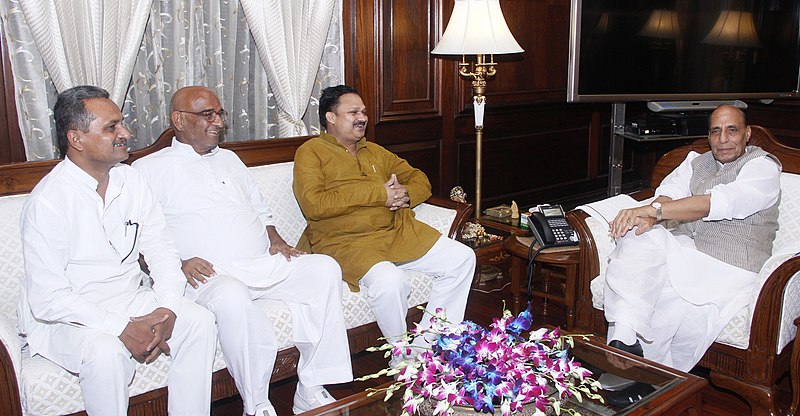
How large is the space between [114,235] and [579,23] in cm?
287

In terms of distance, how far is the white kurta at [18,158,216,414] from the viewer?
215 centimetres

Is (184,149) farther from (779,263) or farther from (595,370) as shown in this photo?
(779,263)

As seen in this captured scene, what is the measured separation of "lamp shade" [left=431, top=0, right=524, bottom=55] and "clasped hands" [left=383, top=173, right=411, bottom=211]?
3.04 ft

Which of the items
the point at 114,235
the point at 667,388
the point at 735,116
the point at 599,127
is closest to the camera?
the point at 667,388

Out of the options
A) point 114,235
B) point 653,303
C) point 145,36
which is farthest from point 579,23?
point 114,235

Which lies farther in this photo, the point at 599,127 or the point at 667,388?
the point at 599,127

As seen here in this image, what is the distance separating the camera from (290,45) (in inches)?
139

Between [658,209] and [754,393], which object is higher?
[658,209]

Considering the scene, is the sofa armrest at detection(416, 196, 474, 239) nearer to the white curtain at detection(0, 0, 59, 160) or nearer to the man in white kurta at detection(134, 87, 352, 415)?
the man in white kurta at detection(134, 87, 352, 415)

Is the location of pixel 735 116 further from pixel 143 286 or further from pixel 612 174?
pixel 143 286

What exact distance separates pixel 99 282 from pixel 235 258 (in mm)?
546

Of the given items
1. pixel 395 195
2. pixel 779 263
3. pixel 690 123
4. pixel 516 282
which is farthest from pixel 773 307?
pixel 690 123

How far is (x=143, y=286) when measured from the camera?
2.66m

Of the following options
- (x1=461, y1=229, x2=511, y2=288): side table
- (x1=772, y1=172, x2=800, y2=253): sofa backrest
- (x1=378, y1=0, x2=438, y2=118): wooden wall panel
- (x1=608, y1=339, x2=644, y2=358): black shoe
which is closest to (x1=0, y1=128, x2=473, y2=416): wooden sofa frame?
(x1=461, y1=229, x2=511, y2=288): side table
